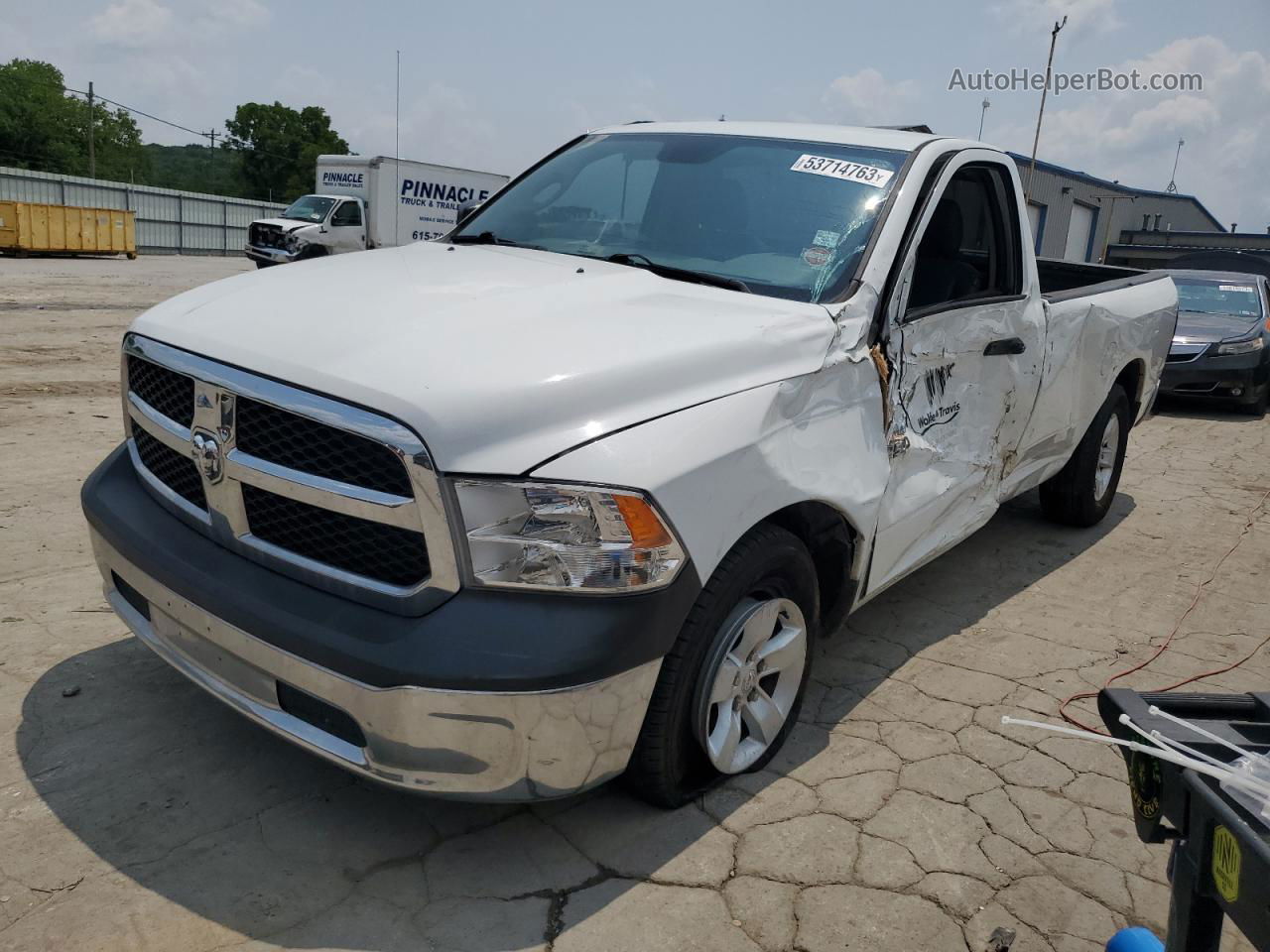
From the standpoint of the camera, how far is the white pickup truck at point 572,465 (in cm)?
225

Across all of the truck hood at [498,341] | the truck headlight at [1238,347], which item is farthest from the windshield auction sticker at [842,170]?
the truck headlight at [1238,347]

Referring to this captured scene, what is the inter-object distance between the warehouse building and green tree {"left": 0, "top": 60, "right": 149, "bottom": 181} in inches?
2115

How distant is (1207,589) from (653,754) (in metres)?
3.67

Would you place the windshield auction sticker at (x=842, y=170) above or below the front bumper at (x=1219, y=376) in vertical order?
above

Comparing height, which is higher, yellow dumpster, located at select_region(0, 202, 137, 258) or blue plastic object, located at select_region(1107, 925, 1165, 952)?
yellow dumpster, located at select_region(0, 202, 137, 258)

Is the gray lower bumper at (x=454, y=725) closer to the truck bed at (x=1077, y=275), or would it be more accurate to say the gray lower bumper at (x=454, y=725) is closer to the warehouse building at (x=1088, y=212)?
the truck bed at (x=1077, y=275)

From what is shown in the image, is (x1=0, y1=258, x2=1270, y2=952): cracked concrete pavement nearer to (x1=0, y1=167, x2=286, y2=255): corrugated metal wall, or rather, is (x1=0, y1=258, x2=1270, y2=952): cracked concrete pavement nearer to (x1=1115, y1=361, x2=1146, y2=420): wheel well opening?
(x1=1115, y1=361, x2=1146, y2=420): wheel well opening

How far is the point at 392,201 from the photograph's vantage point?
2377cm

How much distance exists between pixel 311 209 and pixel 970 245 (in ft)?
73.6

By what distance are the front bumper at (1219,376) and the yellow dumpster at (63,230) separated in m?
28.6

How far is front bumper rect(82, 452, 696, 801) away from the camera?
7.23 ft

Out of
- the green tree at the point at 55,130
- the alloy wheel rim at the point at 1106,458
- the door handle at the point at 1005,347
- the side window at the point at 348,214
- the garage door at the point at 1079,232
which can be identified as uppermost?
the green tree at the point at 55,130

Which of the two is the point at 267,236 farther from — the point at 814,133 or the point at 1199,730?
the point at 1199,730

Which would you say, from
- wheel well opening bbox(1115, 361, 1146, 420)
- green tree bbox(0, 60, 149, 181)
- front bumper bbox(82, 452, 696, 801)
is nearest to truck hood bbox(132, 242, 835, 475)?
front bumper bbox(82, 452, 696, 801)
